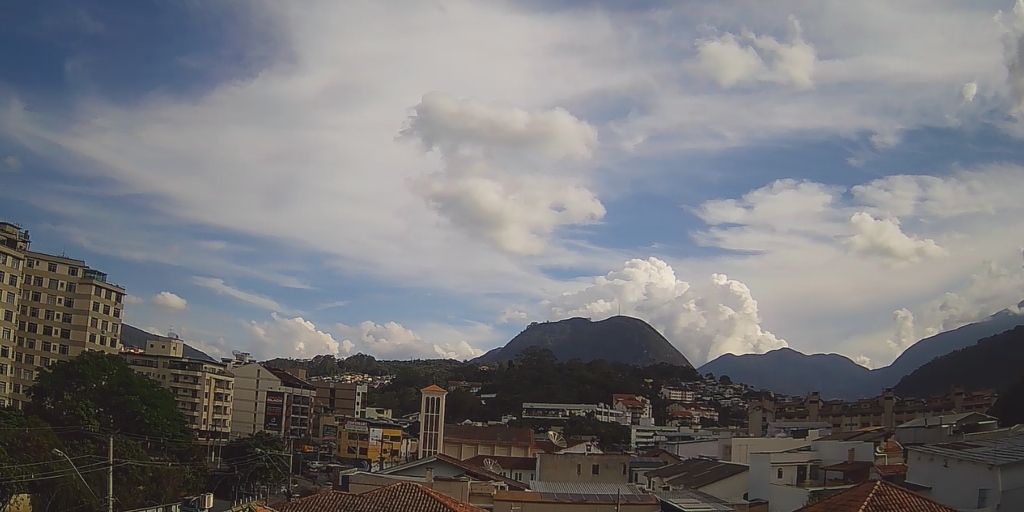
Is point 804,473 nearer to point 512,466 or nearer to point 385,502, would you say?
point 385,502

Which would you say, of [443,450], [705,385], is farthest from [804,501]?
[705,385]

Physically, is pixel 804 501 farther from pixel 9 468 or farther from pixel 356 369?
pixel 356 369

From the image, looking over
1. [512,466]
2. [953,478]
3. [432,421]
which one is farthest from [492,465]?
[953,478]

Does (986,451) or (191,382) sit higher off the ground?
(986,451)

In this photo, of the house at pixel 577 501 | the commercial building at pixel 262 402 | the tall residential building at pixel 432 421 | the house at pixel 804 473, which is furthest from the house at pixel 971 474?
the commercial building at pixel 262 402

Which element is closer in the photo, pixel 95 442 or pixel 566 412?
pixel 95 442

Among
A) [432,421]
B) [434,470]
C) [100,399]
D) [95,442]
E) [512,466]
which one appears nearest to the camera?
[434,470]

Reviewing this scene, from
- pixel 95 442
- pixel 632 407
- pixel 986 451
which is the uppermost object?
pixel 986 451
